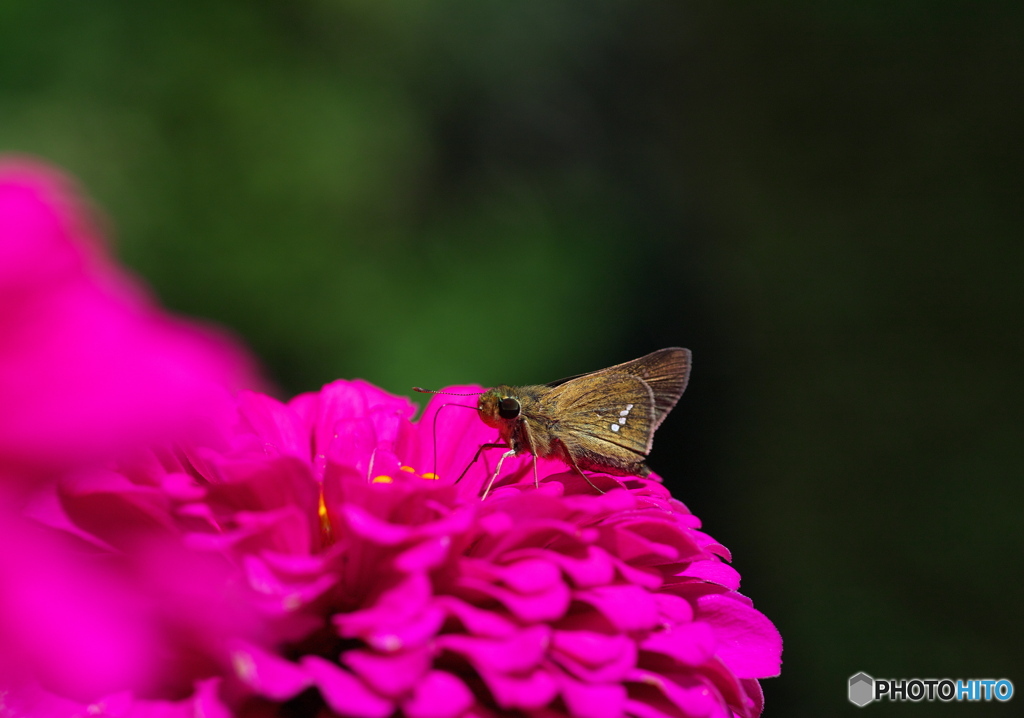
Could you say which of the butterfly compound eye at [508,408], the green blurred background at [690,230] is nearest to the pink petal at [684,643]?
the butterfly compound eye at [508,408]

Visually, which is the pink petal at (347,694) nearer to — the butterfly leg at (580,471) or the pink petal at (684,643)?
the pink petal at (684,643)

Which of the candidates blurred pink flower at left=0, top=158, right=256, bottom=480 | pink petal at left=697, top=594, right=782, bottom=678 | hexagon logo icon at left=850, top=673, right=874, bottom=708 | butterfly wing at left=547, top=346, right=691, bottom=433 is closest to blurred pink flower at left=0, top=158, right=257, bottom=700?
blurred pink flower at left=0, top=158, right=256, bottom=480

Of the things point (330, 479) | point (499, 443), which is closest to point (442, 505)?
point (330, 479)

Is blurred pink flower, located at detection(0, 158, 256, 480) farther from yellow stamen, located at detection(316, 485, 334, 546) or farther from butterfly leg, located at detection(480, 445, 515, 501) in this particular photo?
butterfly leg, located at detection(480, 445, 515, 501)

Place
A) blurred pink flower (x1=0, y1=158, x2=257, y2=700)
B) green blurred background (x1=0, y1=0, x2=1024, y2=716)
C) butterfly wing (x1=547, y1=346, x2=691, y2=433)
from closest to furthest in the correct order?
blurred pink flower (x1=0, y1=158, x2=257, y2=700), butterfly wing (x1=547, y1=346, x2=691, y2=433), green blurred background (x1=0, y1=0, x2=1024, y2=716)

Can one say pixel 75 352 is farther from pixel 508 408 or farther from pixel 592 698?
pixel 508 408

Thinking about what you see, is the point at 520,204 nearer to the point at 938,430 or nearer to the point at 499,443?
the point at 938,430
